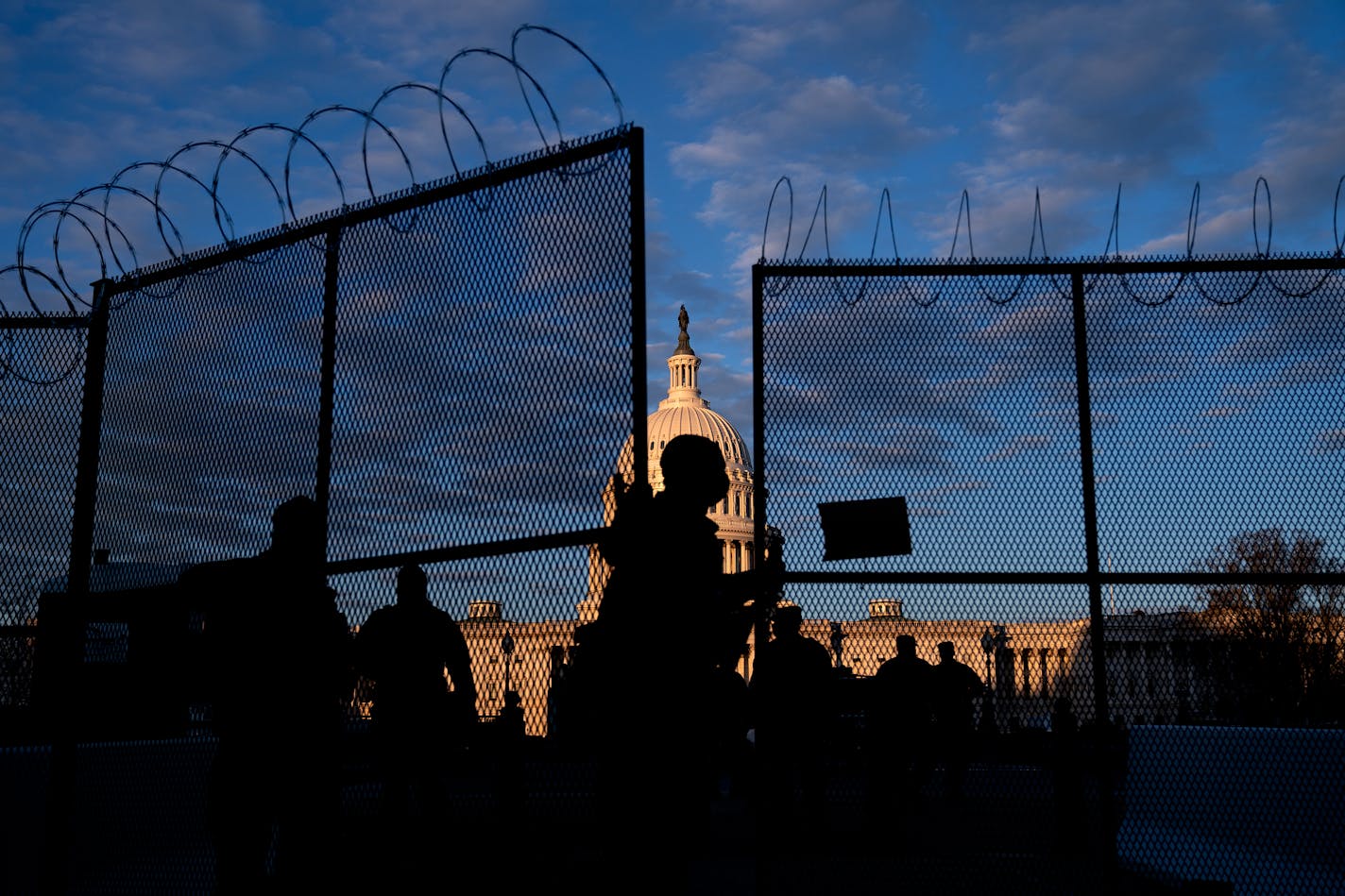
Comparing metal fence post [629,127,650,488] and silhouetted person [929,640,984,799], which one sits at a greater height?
metal fence post [629,127,650,488]

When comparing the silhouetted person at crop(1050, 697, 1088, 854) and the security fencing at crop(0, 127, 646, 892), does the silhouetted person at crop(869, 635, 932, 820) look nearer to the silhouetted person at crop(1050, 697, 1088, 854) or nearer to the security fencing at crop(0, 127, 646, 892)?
the silhouetted person at crop(1050, 697, 1088, 854)

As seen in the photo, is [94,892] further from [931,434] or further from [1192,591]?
[1192,591]

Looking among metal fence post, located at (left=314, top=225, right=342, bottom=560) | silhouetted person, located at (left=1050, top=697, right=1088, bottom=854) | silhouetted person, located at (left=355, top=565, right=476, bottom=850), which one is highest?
metal fence post, located at (left=314, top=225, right=342, bottom=560)

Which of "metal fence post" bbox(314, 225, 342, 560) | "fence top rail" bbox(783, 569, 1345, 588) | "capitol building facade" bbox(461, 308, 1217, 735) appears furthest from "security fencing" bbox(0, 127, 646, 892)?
"fence top rail" bbox(783, 569, 1345, 588)

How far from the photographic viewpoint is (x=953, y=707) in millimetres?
7453

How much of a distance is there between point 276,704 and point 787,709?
2.75 meters

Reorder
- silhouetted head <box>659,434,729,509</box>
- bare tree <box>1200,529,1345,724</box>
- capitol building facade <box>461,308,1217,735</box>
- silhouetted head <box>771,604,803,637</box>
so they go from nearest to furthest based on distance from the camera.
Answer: silhouetted head <box>659,434,729,509</box> < capitol building facade <box>461,308,1217,735</box> < bare tree <box>1200,529,1345,724</box> < silhouetted head <box>771,604,803,637</box>

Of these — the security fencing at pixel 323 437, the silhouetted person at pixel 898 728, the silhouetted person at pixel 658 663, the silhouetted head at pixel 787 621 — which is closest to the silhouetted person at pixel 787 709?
the silhouetted head at pixel 787 621

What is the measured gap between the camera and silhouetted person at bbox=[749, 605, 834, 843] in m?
6.40

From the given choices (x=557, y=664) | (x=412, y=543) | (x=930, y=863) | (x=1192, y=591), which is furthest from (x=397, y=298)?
(x=930, y=863)

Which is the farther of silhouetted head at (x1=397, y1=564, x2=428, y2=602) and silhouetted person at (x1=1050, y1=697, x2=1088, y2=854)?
silhouetted person at (x1=1050, y1=697, x2=1088, y2=854)

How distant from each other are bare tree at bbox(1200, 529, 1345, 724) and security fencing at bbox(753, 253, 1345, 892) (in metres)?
0.01

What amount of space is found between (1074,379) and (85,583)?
5.88 m

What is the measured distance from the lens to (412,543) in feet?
20.0
